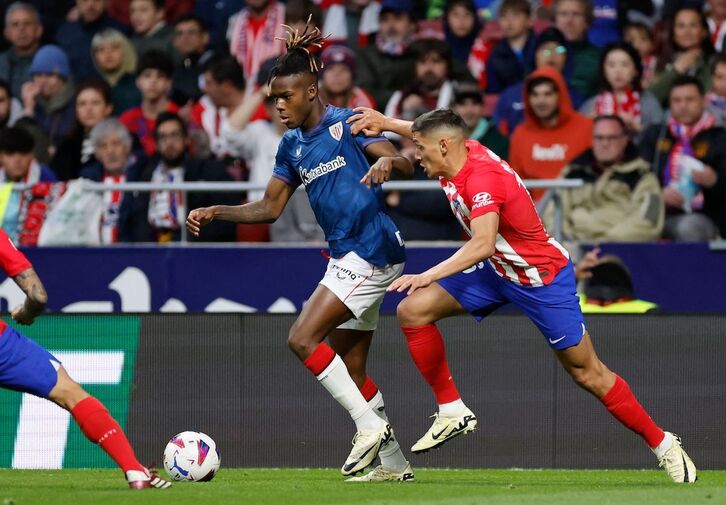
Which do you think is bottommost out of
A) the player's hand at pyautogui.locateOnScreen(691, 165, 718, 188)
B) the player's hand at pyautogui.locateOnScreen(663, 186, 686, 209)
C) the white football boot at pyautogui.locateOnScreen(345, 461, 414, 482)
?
the white football boot at pyautogui.locateOnScreen(345, 461, 414, 482)

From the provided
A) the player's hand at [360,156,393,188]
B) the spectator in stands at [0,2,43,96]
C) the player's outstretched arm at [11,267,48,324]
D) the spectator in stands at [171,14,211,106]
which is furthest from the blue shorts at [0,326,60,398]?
the spectator in stands at [0,2,43,96]

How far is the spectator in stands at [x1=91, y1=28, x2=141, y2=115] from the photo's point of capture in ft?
54.8

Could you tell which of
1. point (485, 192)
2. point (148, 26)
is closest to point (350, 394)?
point (485, 192)

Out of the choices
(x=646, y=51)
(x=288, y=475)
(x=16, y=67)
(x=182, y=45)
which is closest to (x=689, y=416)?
(x=288, y=475)

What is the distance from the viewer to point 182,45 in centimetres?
1692

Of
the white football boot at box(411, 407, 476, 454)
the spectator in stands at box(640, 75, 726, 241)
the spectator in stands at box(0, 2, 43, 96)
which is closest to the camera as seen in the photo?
the white football boot at box(411, 407, 476, 454)

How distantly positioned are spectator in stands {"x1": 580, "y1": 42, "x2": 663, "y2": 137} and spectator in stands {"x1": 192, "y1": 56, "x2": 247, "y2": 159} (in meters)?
3.64

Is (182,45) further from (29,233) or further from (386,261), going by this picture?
(386,261)

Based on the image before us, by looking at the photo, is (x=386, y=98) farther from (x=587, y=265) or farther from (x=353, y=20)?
(x=587, y=265)

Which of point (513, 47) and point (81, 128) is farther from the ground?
point (513, 47)

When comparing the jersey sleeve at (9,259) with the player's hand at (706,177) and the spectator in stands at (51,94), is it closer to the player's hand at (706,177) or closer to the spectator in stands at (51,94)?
the player's hand at (706,177)

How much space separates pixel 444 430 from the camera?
874 centimetres

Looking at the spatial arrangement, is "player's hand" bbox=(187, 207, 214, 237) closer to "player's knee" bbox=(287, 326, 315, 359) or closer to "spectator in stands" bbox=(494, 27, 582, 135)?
"player's knee" bbox=(287, 326, 315, 359)

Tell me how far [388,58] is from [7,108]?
455 cm
